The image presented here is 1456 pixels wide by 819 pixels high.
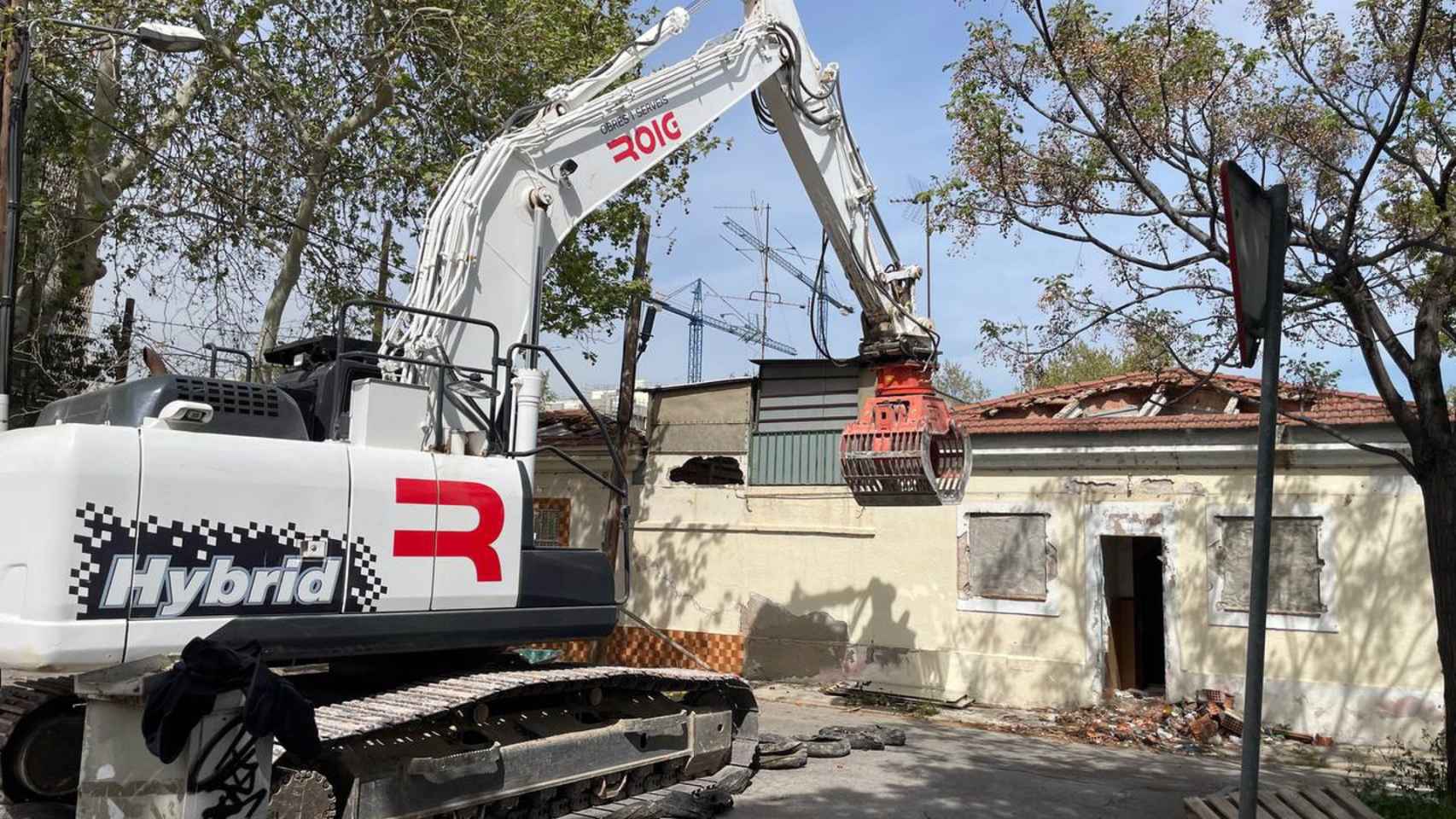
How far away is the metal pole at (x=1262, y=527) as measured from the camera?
125 inches

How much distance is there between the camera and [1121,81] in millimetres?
8922

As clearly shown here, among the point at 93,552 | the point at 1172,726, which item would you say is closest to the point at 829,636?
the point at 1172,726

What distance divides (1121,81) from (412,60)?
927cm

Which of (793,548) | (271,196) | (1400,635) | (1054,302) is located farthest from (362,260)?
(1400,635)

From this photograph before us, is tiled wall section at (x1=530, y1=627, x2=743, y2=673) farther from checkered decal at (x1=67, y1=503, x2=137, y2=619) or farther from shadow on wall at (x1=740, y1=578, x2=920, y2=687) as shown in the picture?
checkered decal at (x1=67, y1=503, x2=137, y2=619)

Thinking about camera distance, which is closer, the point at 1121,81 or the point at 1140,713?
the point at 1121,81

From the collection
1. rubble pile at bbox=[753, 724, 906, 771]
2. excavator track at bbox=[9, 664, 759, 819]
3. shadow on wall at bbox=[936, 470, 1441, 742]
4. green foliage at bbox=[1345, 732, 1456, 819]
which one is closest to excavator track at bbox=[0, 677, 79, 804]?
excavator track at bbox=[9, 664, 759, 819]

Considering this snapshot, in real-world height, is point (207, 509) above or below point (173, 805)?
above

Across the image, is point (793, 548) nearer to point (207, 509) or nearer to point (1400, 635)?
point (1400, 635)

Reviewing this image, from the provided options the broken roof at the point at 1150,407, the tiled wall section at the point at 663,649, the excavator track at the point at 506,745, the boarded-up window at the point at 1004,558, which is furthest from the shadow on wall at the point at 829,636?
the excavator track at the point at 506,745

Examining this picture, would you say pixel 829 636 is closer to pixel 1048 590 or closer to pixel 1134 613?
pixel 1048 590

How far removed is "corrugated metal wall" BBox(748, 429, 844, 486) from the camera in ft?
54.1

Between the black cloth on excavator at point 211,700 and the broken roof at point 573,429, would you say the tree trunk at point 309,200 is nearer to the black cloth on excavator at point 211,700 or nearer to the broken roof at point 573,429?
the broken roof at point 573,429

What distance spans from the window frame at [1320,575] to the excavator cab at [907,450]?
18.3ft
